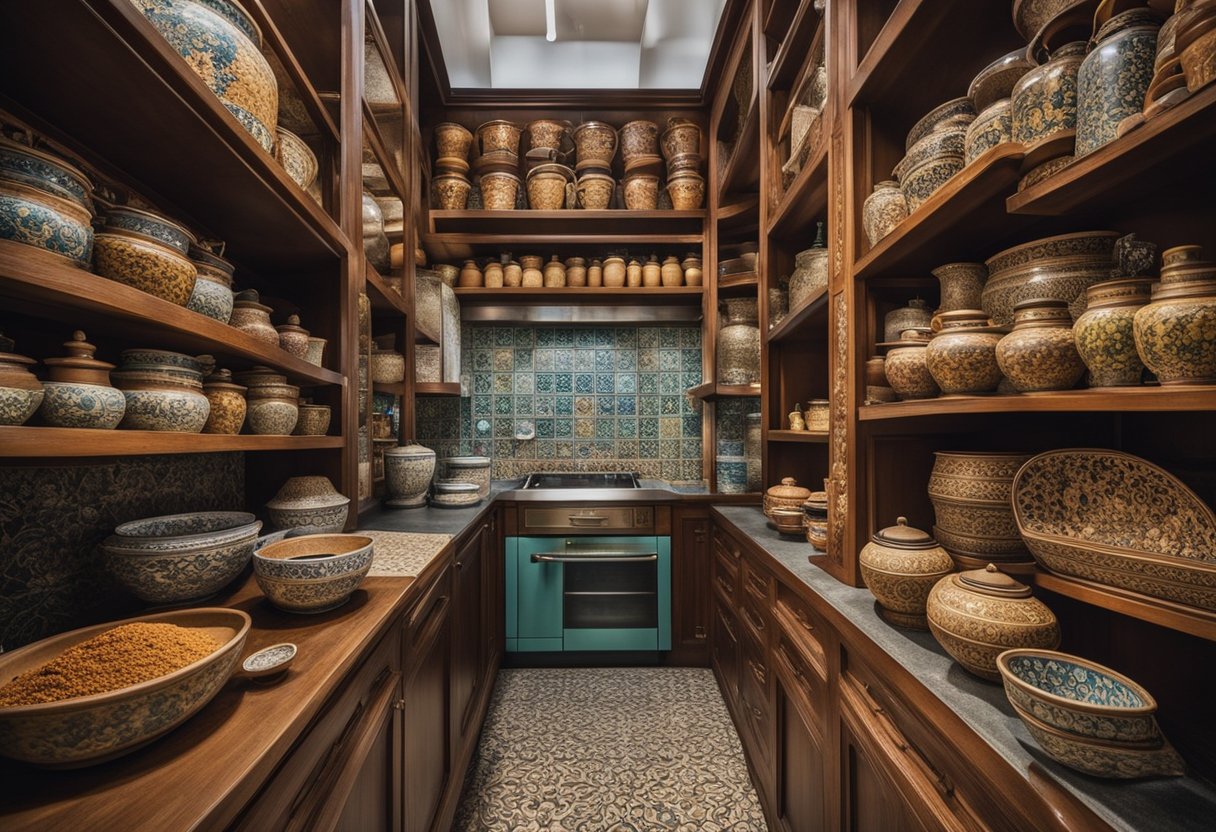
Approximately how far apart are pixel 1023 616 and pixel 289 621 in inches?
46.1

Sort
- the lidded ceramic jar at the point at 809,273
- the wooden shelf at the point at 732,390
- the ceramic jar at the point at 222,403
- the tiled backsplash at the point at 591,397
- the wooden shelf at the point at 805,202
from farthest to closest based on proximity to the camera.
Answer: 1. the tiled backsplash at the point at 591,397
2. the wooden shelf at the point at 732,390
3. the lidded ceramic jar at the point at 809,273
4. the wooden shelf at the point at 805,202
5. the ceramic jar at the point at 222,403

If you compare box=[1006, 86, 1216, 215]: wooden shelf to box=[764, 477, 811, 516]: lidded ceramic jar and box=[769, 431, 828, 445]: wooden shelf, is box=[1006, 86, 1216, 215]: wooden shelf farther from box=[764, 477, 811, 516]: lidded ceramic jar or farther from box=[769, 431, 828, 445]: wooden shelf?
box=[764, 477, 811, 516]: lidded ceramic jar

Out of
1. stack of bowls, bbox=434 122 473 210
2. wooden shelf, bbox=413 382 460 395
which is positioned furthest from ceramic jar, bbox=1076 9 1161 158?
stack of bowls, bbox=434 122 473 210

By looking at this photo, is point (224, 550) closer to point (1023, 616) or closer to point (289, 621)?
point (289, 621)

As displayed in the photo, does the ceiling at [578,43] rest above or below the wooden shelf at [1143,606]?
above

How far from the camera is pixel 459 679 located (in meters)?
1.65

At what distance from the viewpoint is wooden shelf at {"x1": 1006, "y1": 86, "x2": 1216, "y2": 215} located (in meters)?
0.57

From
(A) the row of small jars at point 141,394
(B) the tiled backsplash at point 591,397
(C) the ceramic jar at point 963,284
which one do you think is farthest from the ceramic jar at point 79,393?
(B) the tiled backsplash at point 591,397

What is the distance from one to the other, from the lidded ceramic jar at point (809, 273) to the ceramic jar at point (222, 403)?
155cm

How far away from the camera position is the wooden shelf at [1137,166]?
57 cm

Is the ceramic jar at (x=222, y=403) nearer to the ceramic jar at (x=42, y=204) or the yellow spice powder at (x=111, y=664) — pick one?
the ceramic jar at (x=42, y=204)

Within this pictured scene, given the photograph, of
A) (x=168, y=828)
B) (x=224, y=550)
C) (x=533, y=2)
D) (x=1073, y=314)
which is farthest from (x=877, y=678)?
(x=533, y=2)

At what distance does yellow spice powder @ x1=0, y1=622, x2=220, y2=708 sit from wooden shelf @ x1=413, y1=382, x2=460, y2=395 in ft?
6.31

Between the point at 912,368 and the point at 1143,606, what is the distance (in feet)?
1.75
